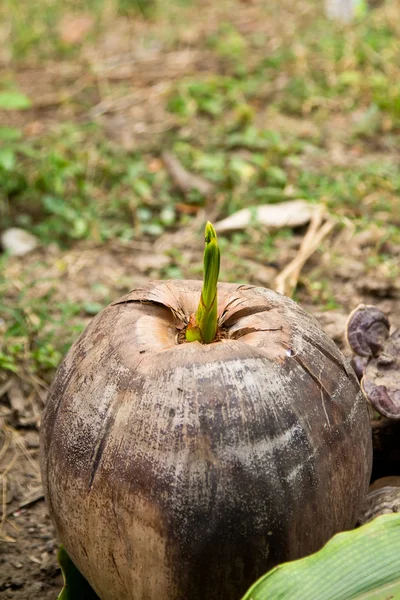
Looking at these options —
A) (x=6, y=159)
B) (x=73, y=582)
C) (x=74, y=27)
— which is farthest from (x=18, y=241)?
(x=74, y=27)

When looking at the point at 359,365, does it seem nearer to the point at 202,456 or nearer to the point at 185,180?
the point at 202,456

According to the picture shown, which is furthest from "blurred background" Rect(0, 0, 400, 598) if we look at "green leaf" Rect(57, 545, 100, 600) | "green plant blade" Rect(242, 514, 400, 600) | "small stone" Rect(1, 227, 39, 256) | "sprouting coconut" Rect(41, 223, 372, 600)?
"green plant blade" Rect(242, 514, 400, 600)

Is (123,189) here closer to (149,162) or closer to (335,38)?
(149,162)

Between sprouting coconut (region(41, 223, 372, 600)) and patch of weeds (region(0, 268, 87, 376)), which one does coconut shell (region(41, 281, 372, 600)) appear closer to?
sprouting coconut (region(41, 223, 372, 600))

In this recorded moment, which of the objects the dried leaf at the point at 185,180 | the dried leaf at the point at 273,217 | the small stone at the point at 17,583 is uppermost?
the dried leaf at the point at 185,180

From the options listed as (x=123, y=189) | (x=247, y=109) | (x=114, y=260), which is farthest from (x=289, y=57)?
(x=114, y=260)

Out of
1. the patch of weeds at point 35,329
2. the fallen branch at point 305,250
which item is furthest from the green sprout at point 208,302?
the fallen branch at point 305,250

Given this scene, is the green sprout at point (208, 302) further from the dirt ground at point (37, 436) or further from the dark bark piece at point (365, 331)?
the dirt ground at point (37, 436)
